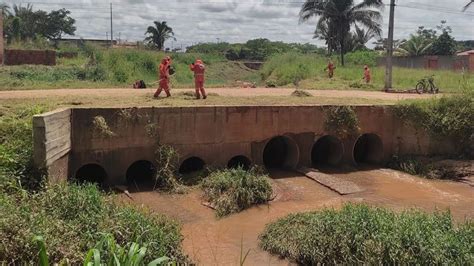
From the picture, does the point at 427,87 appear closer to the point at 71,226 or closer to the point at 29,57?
the point at 71,226

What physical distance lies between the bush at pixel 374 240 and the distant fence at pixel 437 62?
3201 cm

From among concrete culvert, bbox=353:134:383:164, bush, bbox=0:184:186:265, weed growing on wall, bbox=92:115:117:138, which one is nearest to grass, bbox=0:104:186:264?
bush, bbox=0:184:186:265

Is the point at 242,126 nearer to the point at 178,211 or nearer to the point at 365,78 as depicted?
the point at 178,211

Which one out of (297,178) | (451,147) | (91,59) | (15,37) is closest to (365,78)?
(451,147)

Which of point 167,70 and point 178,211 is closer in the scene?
point 178,211

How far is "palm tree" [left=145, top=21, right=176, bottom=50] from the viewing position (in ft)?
192

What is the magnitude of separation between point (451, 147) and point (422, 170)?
174 cm

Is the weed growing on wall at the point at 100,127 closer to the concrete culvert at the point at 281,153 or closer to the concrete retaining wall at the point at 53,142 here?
the concrete retaining wall at the point at 53,142

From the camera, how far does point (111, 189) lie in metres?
12.8

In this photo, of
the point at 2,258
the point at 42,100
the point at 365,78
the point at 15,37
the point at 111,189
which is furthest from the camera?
the point at 15,37

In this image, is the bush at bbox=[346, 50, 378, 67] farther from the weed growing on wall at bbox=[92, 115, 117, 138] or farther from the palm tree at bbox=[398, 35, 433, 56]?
the weed growing on wall at bbox=[92, 115, 117, 138]

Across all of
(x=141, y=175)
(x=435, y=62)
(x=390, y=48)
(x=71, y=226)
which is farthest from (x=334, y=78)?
(x=71, y=226)

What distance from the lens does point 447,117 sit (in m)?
16.6

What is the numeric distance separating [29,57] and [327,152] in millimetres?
24956
